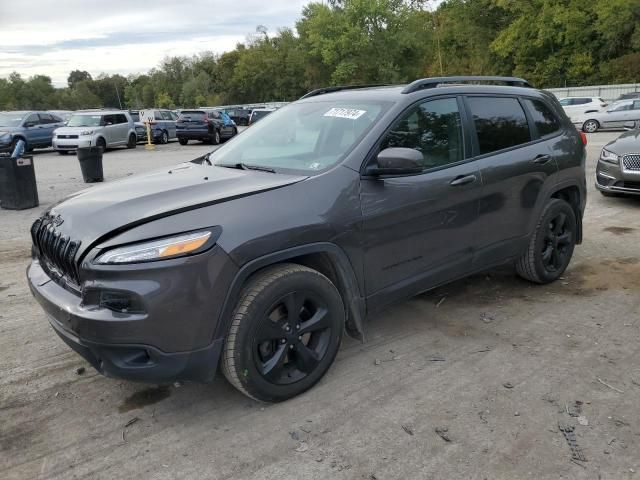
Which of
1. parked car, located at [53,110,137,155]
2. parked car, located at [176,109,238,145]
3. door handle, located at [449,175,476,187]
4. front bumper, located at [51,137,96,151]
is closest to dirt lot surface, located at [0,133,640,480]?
door handle, located at [449,175,476,187]

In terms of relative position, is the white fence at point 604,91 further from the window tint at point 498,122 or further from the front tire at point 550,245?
the window tint at point 498,122

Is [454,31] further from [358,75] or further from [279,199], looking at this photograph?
[279,199]

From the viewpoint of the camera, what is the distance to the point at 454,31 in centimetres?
5944

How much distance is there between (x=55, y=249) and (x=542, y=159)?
3.66 meters

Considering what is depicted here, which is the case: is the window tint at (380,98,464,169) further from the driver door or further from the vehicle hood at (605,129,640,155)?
the vehicle hood at (605,129,640,155)

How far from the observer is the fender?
2697 millimetres

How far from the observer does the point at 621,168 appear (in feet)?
26.0

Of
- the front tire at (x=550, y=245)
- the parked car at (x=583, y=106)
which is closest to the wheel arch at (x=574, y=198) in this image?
the front tire at (x=550, y=245)

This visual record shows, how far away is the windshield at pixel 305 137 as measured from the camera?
342 centimetres

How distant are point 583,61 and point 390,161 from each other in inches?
1988

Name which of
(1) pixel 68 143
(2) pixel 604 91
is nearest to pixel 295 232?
(1) pixel 68 143

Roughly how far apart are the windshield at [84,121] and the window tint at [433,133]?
1947cm

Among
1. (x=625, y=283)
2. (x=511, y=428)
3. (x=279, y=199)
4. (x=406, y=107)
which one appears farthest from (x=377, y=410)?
(x=625, y=283)

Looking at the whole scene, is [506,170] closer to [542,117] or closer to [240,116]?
[542,117]
